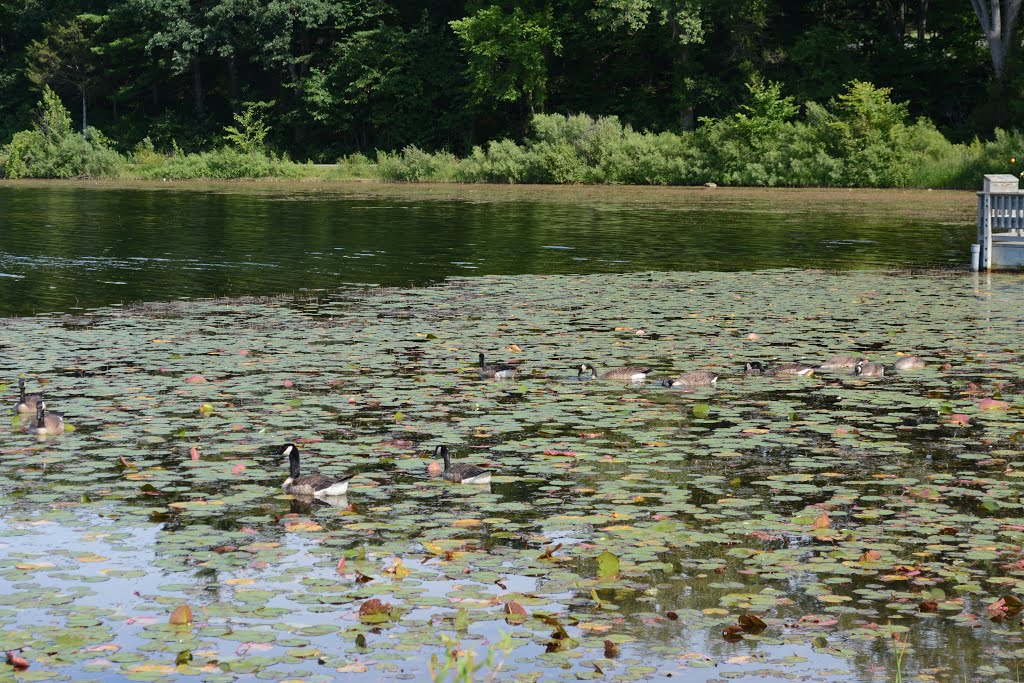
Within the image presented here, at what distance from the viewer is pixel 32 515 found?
7.90 meters

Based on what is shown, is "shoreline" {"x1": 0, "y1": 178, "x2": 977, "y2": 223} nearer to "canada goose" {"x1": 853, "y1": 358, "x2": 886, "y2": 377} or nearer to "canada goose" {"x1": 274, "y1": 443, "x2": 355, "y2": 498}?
"canada goose" {"x1": 853, "y1": 358, "x2": 886, "y2": 377}

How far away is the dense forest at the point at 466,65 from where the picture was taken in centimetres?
5616

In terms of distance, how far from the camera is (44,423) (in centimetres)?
988

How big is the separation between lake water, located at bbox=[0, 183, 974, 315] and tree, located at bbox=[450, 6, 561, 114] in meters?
13.3

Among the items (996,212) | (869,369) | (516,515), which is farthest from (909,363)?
(996,212)

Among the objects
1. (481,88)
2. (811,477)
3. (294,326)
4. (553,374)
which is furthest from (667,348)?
(481,88)

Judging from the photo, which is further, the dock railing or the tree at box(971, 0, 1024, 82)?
the tree at box(971, 0, 1024, 82)

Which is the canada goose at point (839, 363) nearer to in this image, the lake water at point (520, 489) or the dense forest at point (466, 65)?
the lake water at point (520, 489)

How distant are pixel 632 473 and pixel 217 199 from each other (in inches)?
1595

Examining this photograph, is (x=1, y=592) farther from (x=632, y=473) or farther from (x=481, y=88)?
(x=481, y=88)

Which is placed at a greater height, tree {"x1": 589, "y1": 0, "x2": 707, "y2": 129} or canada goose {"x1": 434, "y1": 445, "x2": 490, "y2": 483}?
tree {"x1": 589, "y1": 0, "x2": 707, "y2": 129}

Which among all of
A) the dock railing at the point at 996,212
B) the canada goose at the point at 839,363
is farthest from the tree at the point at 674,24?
the canada goose at the point at 839,363

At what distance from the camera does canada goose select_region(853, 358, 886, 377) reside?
1233 cm

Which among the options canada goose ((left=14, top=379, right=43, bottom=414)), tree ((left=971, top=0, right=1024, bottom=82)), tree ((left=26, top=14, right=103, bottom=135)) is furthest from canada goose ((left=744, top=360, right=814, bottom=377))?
tree ((left=26, top=14, right=103, bottom=135))
